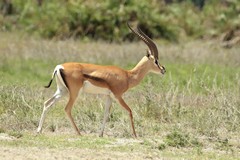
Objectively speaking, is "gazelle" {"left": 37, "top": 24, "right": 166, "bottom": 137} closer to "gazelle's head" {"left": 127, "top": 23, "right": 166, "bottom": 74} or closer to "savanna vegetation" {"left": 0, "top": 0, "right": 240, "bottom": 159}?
"gazelle's head" {"left": 127, "top": 23, "right": 166, "bottom": 74}

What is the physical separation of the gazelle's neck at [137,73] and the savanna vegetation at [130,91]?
70cm

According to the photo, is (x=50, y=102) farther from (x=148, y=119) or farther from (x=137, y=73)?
(x=148, y=119)

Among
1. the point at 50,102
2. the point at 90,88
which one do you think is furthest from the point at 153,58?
the point at 50,102

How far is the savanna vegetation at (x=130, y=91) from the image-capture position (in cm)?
1038

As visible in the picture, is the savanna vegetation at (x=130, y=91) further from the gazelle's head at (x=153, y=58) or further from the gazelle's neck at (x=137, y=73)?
the gazelle's head at (x=153, y=58)

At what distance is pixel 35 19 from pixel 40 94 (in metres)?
15.6

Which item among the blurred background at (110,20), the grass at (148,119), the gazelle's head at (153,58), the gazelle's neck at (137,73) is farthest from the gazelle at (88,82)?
the blurred background at (110,20)

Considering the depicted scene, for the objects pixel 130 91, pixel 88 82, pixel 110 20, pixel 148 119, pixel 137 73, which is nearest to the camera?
pixel 88 82

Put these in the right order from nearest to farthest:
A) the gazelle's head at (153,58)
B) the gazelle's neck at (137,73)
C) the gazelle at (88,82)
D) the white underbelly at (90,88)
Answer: the gazelle at (88,82) < the white underbelly at (90,88) < the gazelle's neck at (137,73) < the gazelle's head at (153,58)

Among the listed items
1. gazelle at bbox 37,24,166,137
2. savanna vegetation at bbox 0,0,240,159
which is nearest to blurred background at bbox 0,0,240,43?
savanna vegetation at bbox 0,0,240,159

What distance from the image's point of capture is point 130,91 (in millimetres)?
15805

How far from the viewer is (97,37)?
2772cm

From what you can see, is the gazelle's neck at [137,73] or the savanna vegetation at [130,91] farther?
the gazelle's neck at [137,73]

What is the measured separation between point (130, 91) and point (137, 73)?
151 inches
